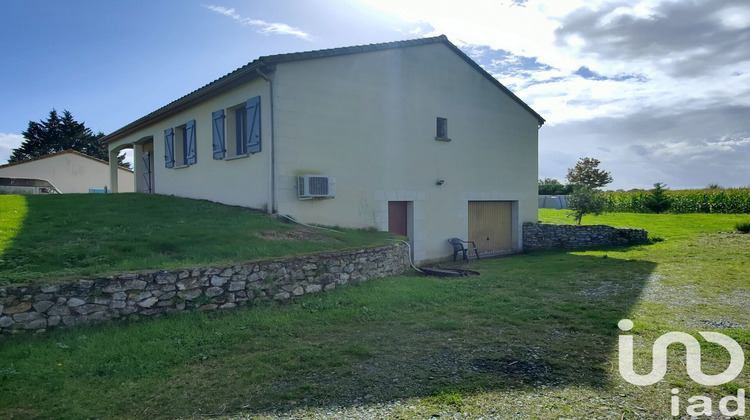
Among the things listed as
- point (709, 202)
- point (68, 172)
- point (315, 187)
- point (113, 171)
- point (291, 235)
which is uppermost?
point (68, 172)

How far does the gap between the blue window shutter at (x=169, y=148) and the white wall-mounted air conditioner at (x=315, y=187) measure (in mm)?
7077

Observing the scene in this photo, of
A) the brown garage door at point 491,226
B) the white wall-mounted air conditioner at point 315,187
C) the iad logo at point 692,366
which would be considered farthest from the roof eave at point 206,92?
the iad logo at point 692,366

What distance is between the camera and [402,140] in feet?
42.4

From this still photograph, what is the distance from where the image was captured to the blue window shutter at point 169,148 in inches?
602

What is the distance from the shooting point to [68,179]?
31.1 meters

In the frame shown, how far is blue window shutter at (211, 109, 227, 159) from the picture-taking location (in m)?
12.2

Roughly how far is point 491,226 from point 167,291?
1213 cm

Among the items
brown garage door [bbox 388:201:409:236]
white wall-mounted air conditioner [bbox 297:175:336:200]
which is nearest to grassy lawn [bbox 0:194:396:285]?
white wall-mounted air conditioner [bbox 297:175:336:200]

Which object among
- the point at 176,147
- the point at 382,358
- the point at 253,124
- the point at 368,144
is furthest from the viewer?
the point at 176,147

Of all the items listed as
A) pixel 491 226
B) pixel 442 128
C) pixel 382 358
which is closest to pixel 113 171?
pixel 442 128

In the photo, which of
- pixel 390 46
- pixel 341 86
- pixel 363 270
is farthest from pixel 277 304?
pixel 390 46

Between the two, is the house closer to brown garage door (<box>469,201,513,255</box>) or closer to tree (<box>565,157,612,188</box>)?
brown garage door (<box>469,201,513,255</box>)

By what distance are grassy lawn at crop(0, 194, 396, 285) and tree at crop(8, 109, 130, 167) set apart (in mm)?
37240

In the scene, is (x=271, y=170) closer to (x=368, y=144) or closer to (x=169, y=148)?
(x=368, y=144)
